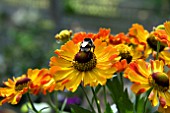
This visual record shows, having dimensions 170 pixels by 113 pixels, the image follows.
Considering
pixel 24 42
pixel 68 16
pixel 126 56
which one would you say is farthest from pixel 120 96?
pixel 68 16

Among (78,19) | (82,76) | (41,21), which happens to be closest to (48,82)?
(82,76)

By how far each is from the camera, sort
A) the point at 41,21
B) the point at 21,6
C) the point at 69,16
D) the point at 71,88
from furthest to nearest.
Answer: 1. the point at 21,6
2. the point at 69,16
3. the point at 41,21
4. the point at 71,88

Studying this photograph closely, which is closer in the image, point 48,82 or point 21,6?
point 48,82

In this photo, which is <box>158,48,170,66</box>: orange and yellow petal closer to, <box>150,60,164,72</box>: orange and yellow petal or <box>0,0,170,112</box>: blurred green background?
<box>150,60,164,72</box>: orange and yellow petal

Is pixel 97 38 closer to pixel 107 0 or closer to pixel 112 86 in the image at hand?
pixel 112 86

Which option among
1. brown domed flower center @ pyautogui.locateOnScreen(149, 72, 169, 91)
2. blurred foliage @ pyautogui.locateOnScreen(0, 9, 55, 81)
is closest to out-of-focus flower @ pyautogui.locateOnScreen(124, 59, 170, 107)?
brown domed flower center @ pyautogui.locateOnScreen(149, 72, 169, 91)

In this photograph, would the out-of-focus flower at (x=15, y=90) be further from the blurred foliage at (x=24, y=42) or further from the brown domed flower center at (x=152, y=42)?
the blurred foliage at (x=24, y=42)

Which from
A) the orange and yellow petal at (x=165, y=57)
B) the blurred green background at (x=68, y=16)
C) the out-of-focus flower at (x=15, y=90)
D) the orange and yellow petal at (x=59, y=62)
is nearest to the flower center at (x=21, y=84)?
the out-of-focus flower at (x=15, y=90)
